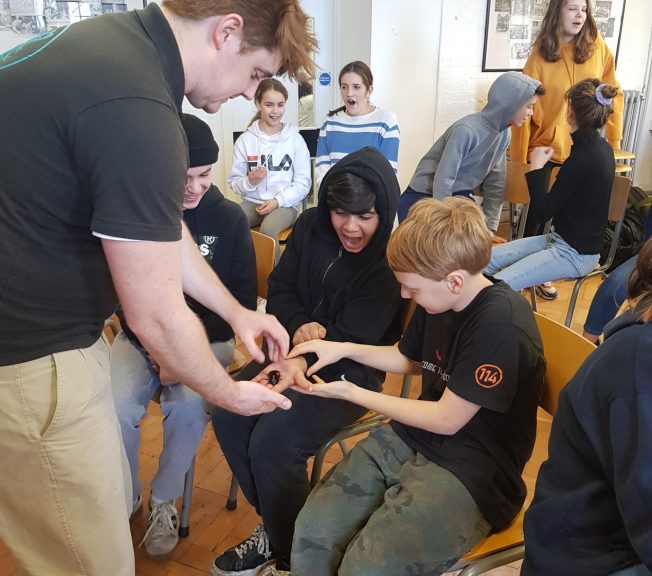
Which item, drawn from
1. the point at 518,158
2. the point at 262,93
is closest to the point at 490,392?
the point at 262,93

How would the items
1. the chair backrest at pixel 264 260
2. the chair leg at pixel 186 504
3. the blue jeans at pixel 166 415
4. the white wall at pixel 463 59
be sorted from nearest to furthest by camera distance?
the blue jeans at pixel 166 415
the chair leg at pixel 186 504
the chair backrest at pixel 264 260
the white wall at pixel 463 59

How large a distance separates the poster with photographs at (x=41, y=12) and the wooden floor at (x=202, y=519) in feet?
7.65

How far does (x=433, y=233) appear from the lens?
3.99ft

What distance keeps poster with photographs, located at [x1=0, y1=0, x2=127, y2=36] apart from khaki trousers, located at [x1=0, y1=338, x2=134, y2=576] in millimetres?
2735

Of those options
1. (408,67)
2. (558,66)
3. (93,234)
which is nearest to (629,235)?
(558,66)

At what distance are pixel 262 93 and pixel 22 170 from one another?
2647mm

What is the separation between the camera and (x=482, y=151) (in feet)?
9.95

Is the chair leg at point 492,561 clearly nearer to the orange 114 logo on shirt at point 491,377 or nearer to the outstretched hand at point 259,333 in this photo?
the orange 114 logo on shirt at point 491,377

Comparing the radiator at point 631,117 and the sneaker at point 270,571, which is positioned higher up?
the radiator at point 631,117

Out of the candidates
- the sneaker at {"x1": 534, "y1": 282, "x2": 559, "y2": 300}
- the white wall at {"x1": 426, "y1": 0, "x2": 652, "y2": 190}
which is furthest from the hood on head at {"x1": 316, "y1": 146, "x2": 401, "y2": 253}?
the white wall at {"x1": 426, "y1": 0, "x2": 652, "y2": 190}

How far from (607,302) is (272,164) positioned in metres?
1.94

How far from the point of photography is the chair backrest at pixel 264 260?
196 centimetres

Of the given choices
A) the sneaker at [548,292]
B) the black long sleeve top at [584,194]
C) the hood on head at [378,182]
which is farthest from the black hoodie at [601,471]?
the sneaker at [548,292]

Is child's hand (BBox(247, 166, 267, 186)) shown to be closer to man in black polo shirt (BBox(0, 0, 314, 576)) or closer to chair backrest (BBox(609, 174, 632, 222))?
chair backrest (BBox(609, 174, 632, 222))
